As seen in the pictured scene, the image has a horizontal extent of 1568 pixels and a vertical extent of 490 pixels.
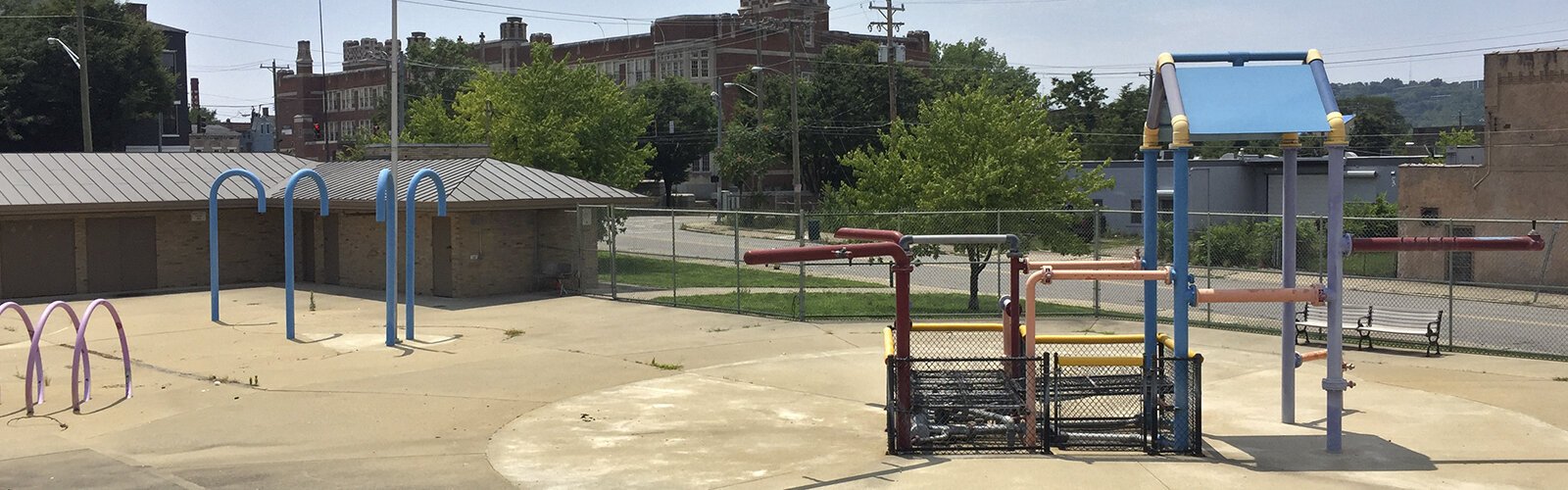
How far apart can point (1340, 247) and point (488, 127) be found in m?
26.5

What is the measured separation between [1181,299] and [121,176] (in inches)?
980

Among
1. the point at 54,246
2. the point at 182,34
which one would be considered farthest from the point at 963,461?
the point at 182,34

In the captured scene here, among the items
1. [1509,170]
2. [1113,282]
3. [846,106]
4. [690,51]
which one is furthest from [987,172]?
[690,51]

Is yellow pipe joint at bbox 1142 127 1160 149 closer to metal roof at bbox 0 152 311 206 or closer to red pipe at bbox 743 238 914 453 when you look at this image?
red pipe at bbox 743 238 914 453

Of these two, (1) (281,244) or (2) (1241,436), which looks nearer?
(2) (1241,436)

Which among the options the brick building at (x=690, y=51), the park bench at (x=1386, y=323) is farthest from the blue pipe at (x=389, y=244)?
the brick building at (x=690, y=51)

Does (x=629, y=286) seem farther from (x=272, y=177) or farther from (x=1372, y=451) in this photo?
(x=1372, y=451)

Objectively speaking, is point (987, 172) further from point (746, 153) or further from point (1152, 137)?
point (746, 153)

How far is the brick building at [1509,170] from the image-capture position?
30.1 meters

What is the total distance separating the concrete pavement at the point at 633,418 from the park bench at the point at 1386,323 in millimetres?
459

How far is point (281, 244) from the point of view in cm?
2975

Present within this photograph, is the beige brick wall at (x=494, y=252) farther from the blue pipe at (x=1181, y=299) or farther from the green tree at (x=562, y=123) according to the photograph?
the blue pipe at (x=1181, y=299)

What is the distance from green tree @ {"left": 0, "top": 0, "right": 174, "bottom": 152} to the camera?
58.2 metres

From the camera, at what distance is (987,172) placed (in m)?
23.8
